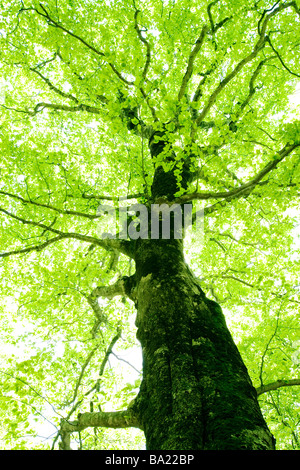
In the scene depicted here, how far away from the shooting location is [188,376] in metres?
2.13

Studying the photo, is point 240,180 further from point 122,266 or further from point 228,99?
point 122,266

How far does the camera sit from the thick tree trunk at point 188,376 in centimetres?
175

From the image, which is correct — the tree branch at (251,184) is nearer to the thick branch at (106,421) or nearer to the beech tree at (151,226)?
the beech tree at (151,226)

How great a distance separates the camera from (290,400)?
593cm

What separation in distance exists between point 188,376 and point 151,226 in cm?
229

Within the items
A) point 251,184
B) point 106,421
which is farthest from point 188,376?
point 251,184

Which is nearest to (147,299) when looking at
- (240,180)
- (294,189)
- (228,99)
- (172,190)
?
(172,190)

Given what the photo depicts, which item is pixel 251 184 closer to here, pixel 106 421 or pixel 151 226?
pixel 151 226

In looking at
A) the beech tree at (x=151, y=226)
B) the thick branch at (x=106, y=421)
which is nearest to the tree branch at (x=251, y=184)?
the beech tree at (x=151, y=226)

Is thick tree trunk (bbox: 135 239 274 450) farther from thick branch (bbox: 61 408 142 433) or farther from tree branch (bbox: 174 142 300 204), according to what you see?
tree branch (bbox: 174 142 300 204)

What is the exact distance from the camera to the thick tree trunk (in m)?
1.75

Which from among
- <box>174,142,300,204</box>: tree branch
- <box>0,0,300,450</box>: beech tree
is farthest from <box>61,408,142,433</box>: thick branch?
<box>174,142,300,204</box>: tree branch
